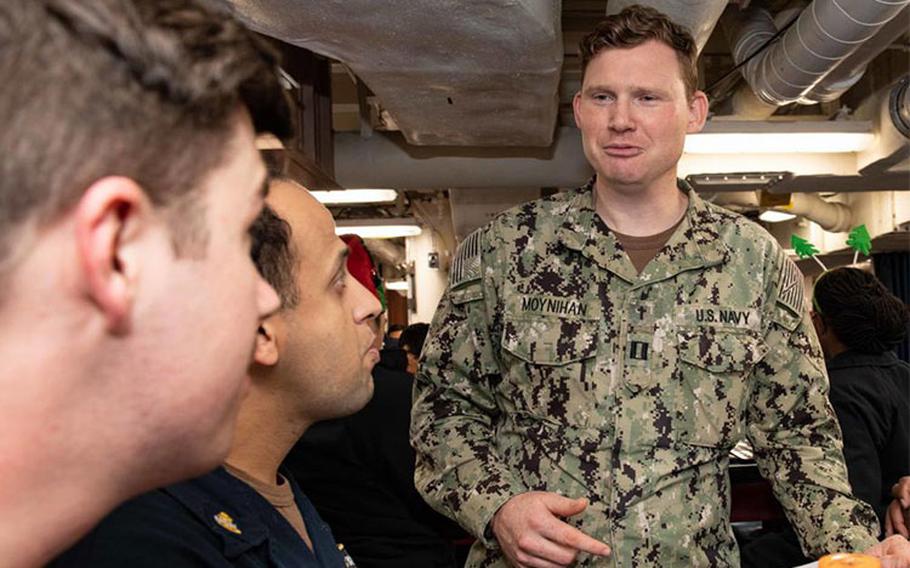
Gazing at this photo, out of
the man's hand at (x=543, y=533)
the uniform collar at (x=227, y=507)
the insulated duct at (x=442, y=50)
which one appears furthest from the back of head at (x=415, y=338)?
the uniform collar at (x=227, y=507)

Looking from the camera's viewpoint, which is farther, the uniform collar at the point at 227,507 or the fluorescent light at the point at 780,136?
the fluorescent light at the point at 780,136

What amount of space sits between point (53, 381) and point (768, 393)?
1.53 metres

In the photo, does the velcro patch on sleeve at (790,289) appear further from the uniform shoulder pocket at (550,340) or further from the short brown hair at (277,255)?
the short brown hair at (277,255)

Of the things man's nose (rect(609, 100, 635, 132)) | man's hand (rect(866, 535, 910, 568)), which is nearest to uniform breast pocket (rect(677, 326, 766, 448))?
man's hand (rect(866, 535, 910, 568))

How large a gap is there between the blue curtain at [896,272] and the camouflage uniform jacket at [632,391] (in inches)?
349

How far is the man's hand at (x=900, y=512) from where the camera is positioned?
226cm

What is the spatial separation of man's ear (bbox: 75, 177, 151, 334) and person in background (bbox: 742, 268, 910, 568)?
2439mm

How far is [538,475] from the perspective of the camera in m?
1.63

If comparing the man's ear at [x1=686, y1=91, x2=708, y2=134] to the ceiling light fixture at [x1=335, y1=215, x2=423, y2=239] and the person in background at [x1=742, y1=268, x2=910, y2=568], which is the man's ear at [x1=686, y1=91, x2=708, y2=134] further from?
the ceiling light fixture at [x1=335, y1=215, x2=423, y2=239]

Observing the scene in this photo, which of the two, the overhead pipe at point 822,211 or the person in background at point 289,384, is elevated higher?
the overhead pipe at point 822,211

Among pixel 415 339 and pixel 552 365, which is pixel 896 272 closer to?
pixel 415 339

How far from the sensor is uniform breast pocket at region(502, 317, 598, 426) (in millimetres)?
1639

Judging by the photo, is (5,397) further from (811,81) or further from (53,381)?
(811,81)

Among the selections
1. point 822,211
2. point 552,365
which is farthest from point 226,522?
point 822,211
